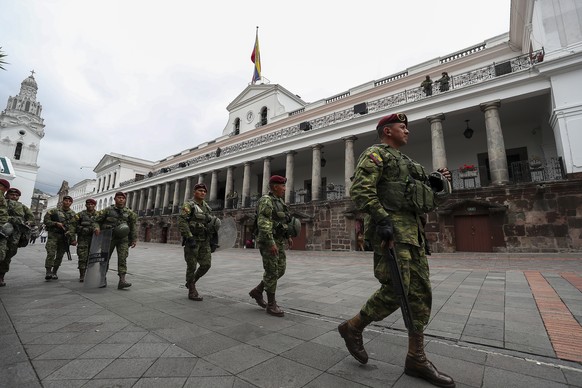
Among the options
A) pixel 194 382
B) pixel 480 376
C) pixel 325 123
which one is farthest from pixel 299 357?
pixel 325 123

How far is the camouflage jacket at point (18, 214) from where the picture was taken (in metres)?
5.11

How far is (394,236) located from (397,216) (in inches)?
7.0

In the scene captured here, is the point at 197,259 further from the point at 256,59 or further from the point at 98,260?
the point at 256,59

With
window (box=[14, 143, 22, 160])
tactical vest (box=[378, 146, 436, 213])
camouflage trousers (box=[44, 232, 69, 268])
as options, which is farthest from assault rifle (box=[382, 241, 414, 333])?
window (box=[14, 143, 22, 160])

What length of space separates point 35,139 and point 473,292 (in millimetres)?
68091

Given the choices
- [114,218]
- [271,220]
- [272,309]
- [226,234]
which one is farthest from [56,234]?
[272,309]

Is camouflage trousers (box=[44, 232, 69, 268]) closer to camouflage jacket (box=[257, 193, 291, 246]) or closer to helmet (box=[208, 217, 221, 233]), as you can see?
helmet (box=[208, 217, 221, 233])

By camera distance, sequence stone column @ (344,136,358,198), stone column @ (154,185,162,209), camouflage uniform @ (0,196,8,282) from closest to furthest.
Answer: camouflage uniform @ (0,196,8,282)
stone column @ (344,136,358,198)
stone column @ (154,185,162,209)

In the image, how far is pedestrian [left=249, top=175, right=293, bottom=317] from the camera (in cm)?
371

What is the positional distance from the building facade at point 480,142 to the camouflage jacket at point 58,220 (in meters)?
12.6

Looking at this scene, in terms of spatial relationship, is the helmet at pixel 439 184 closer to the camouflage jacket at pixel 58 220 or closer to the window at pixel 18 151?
the camouflage jacket at pixel 58 220

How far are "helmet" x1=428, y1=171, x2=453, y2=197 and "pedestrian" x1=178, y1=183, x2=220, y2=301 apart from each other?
3.56 meters

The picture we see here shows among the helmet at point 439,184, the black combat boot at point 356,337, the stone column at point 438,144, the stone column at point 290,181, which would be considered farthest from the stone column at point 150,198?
the helmet at point 439,184

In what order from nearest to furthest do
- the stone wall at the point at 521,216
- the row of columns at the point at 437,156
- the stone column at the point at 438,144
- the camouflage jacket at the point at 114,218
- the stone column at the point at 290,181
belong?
the camouflage jacket at the point at 114,218, the stone wall at the point at 521,216, the row of columns at the point at 437,156, the stone column at the point at 438,144, the stone column at the point at 290,181
